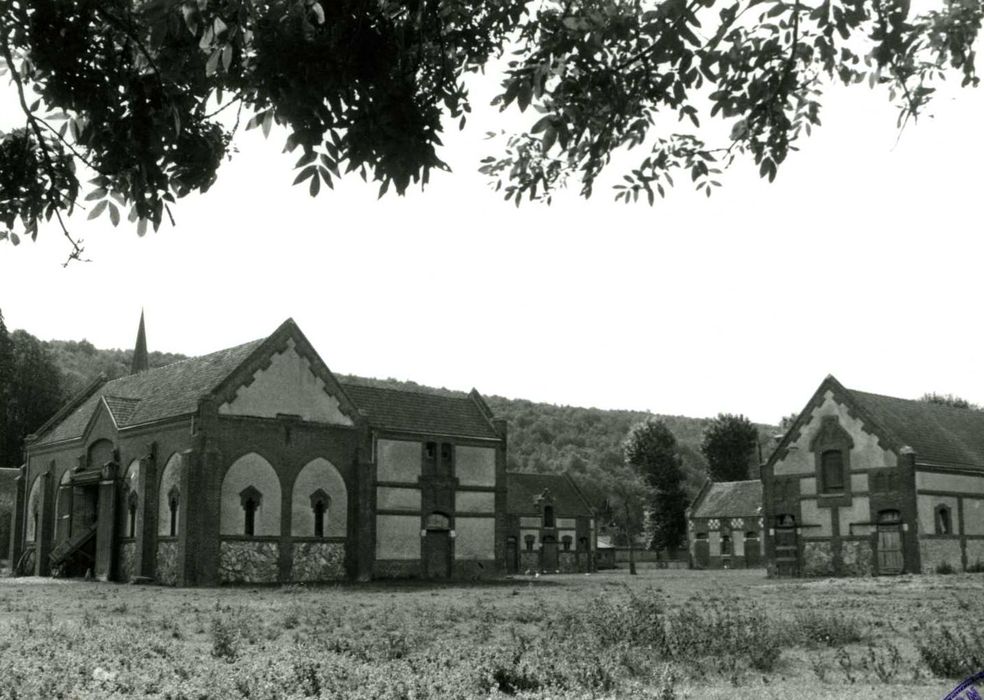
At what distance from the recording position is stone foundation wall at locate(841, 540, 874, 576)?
45.3 meters

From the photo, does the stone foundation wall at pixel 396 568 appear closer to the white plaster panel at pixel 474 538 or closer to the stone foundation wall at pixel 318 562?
the stone foundation wall at pixel 318 562

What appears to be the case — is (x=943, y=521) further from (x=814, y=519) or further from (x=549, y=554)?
(x=549, y=554)

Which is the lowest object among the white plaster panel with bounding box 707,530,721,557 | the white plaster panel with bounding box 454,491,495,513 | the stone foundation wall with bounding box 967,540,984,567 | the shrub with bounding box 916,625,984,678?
the white plaster panel with bounding box 707,530,721,557

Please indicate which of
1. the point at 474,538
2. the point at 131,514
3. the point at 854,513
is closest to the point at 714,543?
the point at 854,513

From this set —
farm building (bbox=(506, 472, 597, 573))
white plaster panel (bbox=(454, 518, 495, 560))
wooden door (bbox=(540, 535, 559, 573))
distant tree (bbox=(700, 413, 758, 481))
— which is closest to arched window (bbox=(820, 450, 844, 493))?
white plaster panel (bbox=(454, 518, 495, 560))

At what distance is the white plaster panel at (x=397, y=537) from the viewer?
42694 millimetres

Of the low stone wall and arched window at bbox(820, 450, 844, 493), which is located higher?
arched window at bbox(820, 450, 844, 493)

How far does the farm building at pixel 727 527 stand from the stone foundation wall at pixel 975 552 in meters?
24.5

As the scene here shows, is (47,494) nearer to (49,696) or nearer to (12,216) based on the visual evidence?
(49,696)

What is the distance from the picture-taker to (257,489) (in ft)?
126

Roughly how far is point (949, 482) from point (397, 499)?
25.4 meters

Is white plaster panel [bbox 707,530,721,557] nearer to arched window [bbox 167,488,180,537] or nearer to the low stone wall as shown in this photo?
the low stone wall

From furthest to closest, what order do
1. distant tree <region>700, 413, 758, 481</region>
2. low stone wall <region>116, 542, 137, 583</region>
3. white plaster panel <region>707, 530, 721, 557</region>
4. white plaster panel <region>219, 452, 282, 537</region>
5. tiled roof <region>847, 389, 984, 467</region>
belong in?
distant tree <region>700, 413, 758, 481</region> → white plaster panel <region>707, 530, 721, 557</region> → tiled roof <region>847, 389, 984, 467</region> → low stone wall <region>116, 542, 137, 583</region> → white plaster panel <region>219, 452, 282, 537</region>

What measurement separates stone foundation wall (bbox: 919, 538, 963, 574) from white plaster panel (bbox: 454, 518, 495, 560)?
1892cm
